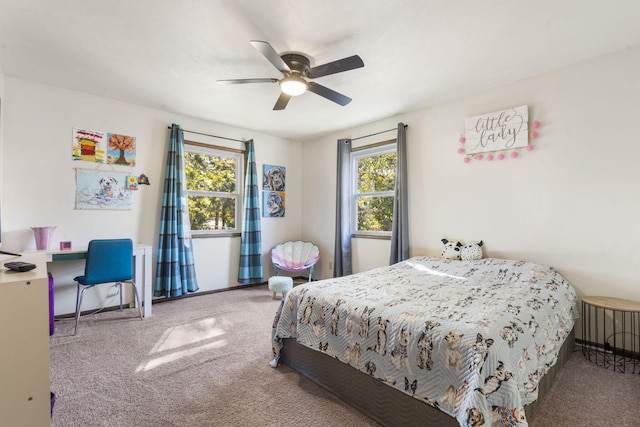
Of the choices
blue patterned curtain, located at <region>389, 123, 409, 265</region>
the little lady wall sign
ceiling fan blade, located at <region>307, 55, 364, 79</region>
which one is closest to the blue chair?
ceiling fan blade, located at <region>307, 55, 364, 79</region>

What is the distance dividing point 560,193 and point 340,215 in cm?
247

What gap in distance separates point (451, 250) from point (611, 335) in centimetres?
136

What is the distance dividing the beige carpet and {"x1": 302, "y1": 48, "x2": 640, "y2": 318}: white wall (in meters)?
0.88

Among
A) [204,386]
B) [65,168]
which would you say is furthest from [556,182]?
[65,168]

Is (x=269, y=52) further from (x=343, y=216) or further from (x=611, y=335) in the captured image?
(x=611, y=335)

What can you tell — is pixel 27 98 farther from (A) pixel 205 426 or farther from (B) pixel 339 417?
(B) pixel 339 417

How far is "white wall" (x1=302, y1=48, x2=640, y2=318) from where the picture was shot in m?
2.34

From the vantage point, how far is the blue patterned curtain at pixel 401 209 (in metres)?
3.57

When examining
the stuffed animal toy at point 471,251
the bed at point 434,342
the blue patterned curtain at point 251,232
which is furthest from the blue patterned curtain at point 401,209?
the blue patterned curtain at point 251,232

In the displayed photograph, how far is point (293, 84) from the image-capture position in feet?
8.01

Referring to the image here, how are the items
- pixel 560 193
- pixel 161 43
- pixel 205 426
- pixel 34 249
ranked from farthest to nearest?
1. pixel 34 249
2. pixel 560 193
3. pixel 161 43
4. pixel 205 426

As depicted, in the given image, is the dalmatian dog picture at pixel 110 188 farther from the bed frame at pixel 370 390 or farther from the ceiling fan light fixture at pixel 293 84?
the bed frame at pixel 370 390

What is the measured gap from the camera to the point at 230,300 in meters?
3.84

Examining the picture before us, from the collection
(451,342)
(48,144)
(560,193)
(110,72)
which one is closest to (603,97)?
(560,193)
